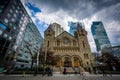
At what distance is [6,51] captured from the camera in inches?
1129

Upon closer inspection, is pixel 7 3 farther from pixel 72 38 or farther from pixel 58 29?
pixel 58 29

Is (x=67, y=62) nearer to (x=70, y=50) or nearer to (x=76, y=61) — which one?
(x=76, y=61)

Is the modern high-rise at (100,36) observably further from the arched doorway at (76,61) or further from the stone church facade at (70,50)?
the arched doorway at (76,61)

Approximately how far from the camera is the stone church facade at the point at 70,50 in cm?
2852

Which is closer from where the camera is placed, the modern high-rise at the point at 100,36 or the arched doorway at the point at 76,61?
the arched doorway at the point at 76,61

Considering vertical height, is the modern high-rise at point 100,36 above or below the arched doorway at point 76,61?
above

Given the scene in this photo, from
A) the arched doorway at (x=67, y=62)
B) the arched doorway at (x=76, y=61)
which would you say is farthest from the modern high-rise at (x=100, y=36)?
Result: the arched doorway at (x=67, y=62)

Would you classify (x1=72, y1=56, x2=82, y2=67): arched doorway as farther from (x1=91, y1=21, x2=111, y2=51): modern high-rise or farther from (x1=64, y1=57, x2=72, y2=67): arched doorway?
(x1=91, y1=21, x2=111, y2=51): modern high-rise

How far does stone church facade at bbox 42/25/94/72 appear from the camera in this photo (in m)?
28.5

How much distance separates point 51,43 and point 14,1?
90.3 ft

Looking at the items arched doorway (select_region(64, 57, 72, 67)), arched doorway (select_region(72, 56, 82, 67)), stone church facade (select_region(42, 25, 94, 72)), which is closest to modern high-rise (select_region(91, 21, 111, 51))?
stone church facade (select_region(42, 25, 94, 72))

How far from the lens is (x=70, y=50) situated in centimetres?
3098

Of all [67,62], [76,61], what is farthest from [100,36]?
[67,62]

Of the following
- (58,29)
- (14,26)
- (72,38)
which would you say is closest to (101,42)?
(58,29)
